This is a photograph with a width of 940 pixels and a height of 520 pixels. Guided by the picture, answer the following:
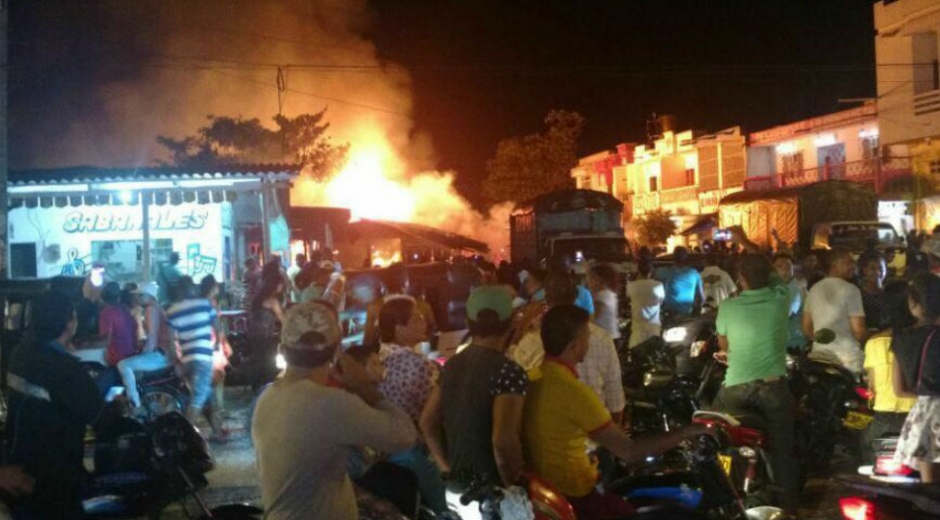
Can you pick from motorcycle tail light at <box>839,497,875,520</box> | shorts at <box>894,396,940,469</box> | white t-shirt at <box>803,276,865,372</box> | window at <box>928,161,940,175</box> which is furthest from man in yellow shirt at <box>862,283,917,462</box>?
window at <box>928,161,940,175</box>

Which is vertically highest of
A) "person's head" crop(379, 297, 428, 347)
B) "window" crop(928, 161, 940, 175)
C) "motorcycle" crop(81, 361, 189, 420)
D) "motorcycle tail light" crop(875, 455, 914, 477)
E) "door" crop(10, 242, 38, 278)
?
"window" crop(928, 161, 940, 175)

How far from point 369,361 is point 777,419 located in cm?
288

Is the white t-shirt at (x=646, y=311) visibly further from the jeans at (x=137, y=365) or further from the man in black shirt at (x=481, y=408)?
the man in black shirt at (x=481, y=408)

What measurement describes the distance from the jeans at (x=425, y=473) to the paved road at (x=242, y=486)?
7.62ft

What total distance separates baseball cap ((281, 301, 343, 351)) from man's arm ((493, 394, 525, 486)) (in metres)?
1.08

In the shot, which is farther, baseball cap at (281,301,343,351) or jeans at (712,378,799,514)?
jeans at (712,378,799,514)

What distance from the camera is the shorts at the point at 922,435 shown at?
17.4 feet

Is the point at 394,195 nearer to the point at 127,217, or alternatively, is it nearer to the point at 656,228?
the point at 656,228

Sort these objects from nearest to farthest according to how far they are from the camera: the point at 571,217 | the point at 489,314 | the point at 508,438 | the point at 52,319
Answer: the point at 508,438 → the point at 52,319 → the point at 489,314 → the point at 571,217

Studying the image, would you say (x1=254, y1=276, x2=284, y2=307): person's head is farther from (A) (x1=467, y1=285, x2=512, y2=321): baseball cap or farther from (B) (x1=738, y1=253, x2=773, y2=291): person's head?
(A) (x1=467, y1=285, x2=512, y2=321): baseball cap

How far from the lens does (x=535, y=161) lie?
184 ft

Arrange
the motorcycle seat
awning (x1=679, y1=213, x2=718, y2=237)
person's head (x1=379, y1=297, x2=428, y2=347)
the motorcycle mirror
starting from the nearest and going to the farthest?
person's head (x1=379, y1=297, x2=428, y2=347) < the motorcycle mirror < the motorcycle seat < awning (x1=679, y1=213, x2=718, y2=237)

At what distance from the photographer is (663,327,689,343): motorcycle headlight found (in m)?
10.8

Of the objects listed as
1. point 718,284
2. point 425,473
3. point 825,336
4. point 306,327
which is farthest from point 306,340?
point 718,284
